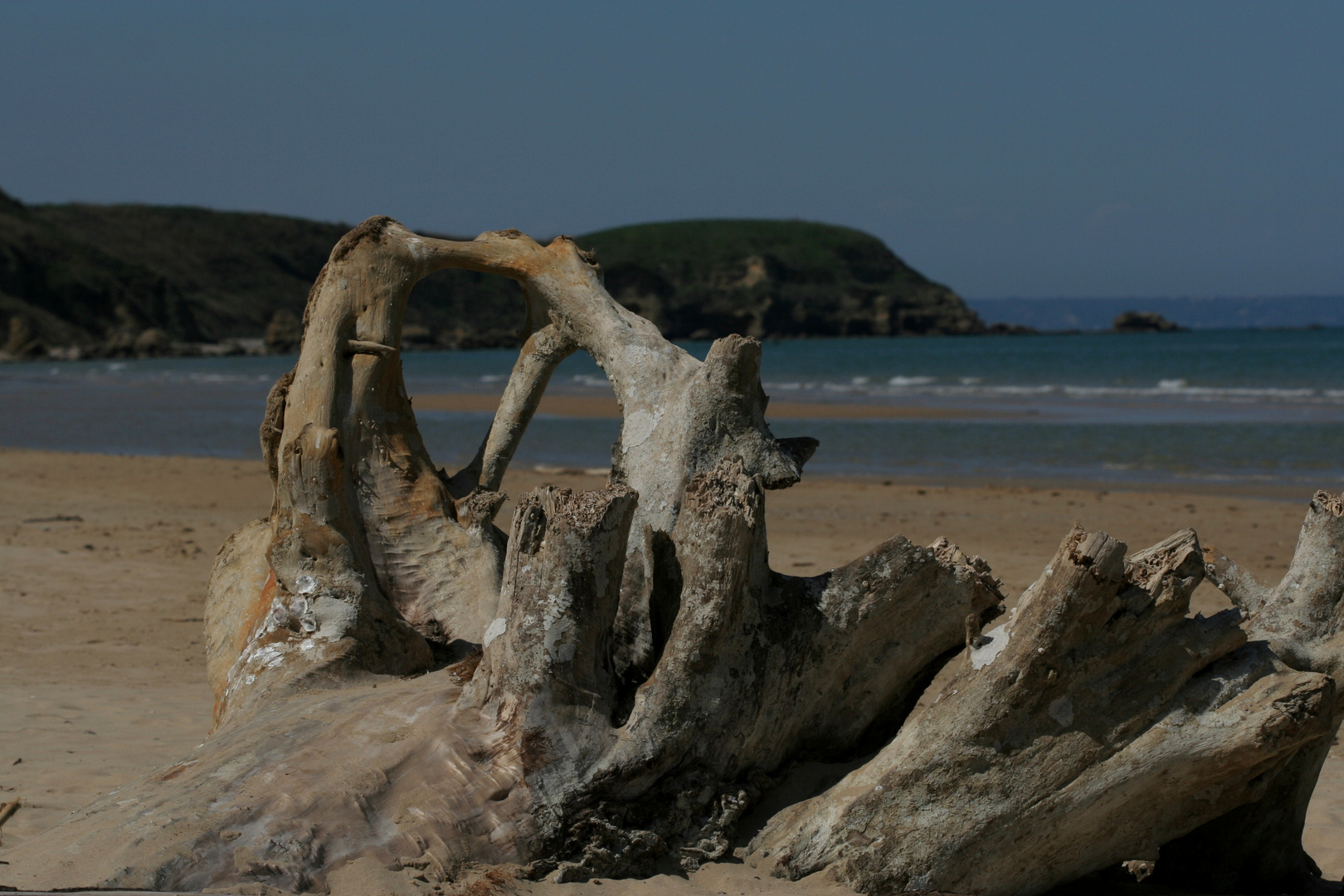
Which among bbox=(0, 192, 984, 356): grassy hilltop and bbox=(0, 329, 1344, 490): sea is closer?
bbox=(0, 329, 1344, 490): sea

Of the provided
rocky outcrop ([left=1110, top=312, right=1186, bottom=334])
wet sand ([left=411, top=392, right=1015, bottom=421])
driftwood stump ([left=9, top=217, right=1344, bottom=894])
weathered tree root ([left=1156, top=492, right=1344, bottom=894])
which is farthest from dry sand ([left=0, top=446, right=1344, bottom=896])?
rocky outcrop ([left=1110, top=312, right=1186, bottom=334])

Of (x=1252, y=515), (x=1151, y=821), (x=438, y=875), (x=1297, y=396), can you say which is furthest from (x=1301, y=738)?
(x=1297, y=396)

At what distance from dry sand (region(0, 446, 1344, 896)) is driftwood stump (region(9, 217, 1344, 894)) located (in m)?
0.18

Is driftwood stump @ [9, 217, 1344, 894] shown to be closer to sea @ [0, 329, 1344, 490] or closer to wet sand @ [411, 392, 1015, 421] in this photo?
sea @ [0, 329, 1344, 490]

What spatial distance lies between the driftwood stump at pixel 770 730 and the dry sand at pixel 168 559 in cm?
18

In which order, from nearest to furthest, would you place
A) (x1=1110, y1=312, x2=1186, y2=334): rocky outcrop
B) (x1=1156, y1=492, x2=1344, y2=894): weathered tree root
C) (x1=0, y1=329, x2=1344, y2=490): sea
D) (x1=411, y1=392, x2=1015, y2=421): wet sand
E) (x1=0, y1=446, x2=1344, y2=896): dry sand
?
(x1=1156, y1=492, x2=1344, y2=894): weathered tree root → (x1=0, y1=446, x2=1344, y2=896): dry sand → (x1=0, y1=329, x2=1344, y2=490): sea → (x1=411, y1=392, x2=1015, y2=421): wet sand → (x1=1110, y1=312, x2=1186, y2=334): rocky outcrop

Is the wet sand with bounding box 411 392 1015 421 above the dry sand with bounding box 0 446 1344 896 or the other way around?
above

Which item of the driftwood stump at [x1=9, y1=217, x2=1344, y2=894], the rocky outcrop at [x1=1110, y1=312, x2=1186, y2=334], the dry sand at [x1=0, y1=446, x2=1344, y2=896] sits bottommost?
the dry sand at [x1=0, y1=446, x2=1344, y2=896]

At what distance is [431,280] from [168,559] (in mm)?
106404

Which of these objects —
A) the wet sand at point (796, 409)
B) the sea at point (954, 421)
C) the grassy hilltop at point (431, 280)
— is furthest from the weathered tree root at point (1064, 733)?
the grassy hilltop at point (431, 280)

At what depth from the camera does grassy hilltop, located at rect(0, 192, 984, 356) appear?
8000 centimetres

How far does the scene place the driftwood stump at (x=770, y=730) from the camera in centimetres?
284

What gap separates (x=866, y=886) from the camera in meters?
2.88

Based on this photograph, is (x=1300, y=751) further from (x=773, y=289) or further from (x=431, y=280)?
(x=773, y=289)
